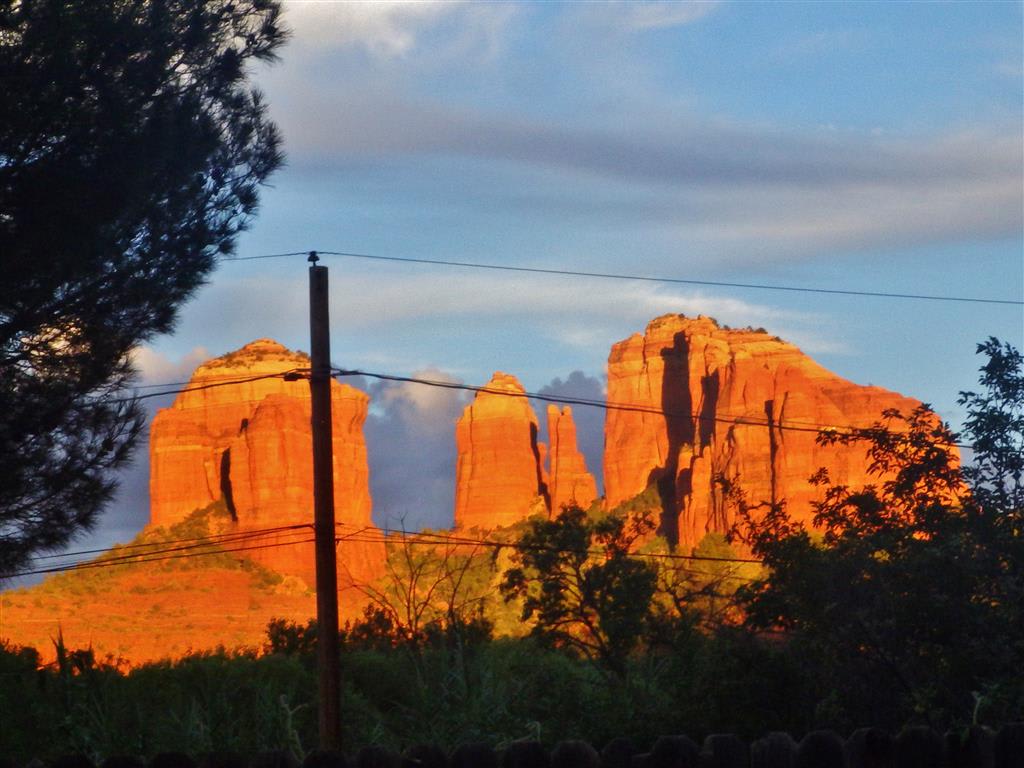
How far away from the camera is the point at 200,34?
15391 mm

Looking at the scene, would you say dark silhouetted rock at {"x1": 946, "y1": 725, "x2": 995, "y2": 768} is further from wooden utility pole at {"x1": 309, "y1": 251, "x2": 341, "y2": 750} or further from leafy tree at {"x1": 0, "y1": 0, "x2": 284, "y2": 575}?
leafy tree at {"x1": 0, "y1": 0, "x2": 284, "y2": 575}

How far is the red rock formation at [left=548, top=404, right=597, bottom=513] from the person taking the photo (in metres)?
139

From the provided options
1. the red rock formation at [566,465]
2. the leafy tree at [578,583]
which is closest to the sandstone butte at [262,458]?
the red rock formation at [566,465]

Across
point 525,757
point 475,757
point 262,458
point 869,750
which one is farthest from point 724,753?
point 262,458

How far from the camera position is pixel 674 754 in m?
5.54

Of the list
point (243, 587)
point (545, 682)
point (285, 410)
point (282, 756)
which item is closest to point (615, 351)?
point (285, 410)

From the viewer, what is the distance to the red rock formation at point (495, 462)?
5335 inches

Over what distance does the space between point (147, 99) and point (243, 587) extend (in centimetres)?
9332

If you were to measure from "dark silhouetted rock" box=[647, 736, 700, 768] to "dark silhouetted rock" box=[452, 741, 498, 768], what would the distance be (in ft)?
2.21

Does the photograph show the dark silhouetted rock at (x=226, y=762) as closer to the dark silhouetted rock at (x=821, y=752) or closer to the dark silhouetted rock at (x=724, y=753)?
the dark silhouetted rock at (x=724, y=753)

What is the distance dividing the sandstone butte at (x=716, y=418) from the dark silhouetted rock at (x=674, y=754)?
107 m

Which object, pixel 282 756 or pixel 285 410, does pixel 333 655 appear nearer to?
pixel 282 756

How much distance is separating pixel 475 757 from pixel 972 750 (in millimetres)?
2230

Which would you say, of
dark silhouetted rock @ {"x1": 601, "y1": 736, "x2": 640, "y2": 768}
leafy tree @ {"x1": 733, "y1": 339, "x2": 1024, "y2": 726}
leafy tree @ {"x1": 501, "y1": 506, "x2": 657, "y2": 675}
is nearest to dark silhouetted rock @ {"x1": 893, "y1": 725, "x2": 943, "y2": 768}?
dark silhouetted rock @ {"x1": 601, "y1": 736, "x2": 640, "y2": 768}
